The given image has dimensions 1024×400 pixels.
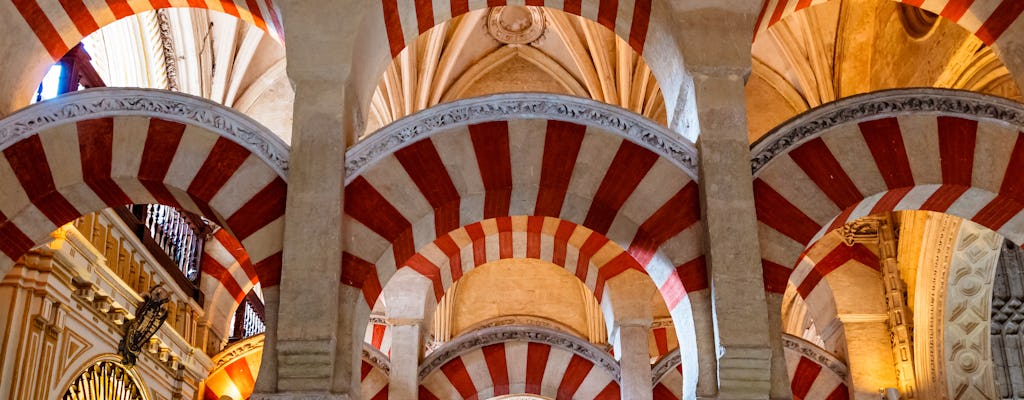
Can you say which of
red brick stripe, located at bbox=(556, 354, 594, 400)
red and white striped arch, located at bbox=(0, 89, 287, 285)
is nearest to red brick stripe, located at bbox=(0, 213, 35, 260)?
red and white striped arch, located at bbox=(0, 89, 287, 285)

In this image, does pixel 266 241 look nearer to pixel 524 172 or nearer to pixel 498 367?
pixel 524 172

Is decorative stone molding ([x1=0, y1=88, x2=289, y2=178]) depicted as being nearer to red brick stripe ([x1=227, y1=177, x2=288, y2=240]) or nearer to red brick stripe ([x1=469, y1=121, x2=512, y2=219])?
red brick stripe ([x1=227, y1=177, x2=288, y2=240])

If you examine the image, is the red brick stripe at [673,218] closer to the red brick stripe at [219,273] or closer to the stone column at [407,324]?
the stone column at [407,324]

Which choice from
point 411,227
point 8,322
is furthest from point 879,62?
point 8,322

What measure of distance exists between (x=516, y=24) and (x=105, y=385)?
839cm

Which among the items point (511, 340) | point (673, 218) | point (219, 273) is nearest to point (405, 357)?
point (511, 340)

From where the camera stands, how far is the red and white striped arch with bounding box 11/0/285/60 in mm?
7434

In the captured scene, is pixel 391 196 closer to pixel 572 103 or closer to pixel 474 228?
pixel 572 103

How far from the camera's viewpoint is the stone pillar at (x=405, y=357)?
9.66m

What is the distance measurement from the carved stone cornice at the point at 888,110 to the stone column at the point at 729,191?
1.02 feet

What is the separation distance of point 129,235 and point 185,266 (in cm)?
179

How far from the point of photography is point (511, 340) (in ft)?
32.6

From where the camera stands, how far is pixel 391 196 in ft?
22.0

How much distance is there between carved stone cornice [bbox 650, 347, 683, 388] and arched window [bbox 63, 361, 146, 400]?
478 centimetres
